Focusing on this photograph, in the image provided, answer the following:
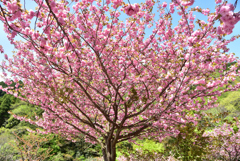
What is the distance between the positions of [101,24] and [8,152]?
38.4 feet

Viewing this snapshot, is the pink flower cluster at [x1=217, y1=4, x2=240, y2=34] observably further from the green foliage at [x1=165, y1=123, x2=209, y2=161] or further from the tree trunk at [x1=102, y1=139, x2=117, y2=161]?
the tree trunk at [x1=102, y1=139, x2=117, y2=161]

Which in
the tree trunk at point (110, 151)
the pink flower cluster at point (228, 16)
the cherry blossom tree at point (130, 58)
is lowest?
the tree trunk at point (110, 151)

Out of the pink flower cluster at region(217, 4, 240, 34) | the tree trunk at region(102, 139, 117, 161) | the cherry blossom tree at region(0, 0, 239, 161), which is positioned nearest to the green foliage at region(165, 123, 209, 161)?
the cherry blossom tree at region(0, 0, 239, 161)

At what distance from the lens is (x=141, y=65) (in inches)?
175

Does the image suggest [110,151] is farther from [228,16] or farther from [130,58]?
[228,16]

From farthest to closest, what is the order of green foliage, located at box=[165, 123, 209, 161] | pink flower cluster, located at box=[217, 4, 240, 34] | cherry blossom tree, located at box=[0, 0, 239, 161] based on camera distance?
green foliage, located at box=[165, 123, 209, 161] < cherry blossom tree, located at box=[0, 0, 239, 161] < pink flower cluster, located at box=[217, 4, 240, 34]

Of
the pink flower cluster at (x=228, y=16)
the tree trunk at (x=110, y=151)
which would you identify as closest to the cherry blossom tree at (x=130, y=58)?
the tree trunk at (x=110, y=151)

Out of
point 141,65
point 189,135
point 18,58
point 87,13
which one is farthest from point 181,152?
point 18,58

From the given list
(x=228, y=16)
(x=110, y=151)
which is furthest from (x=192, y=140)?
(x=228, y=16)

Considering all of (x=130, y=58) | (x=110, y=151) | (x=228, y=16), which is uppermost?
(x=130, y=58)

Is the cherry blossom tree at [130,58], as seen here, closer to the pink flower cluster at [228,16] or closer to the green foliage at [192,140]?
the green foliage at [192,140]

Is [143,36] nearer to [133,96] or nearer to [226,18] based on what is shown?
[133,96]

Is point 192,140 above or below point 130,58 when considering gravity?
below

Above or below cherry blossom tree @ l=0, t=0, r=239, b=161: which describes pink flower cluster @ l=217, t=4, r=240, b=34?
below
